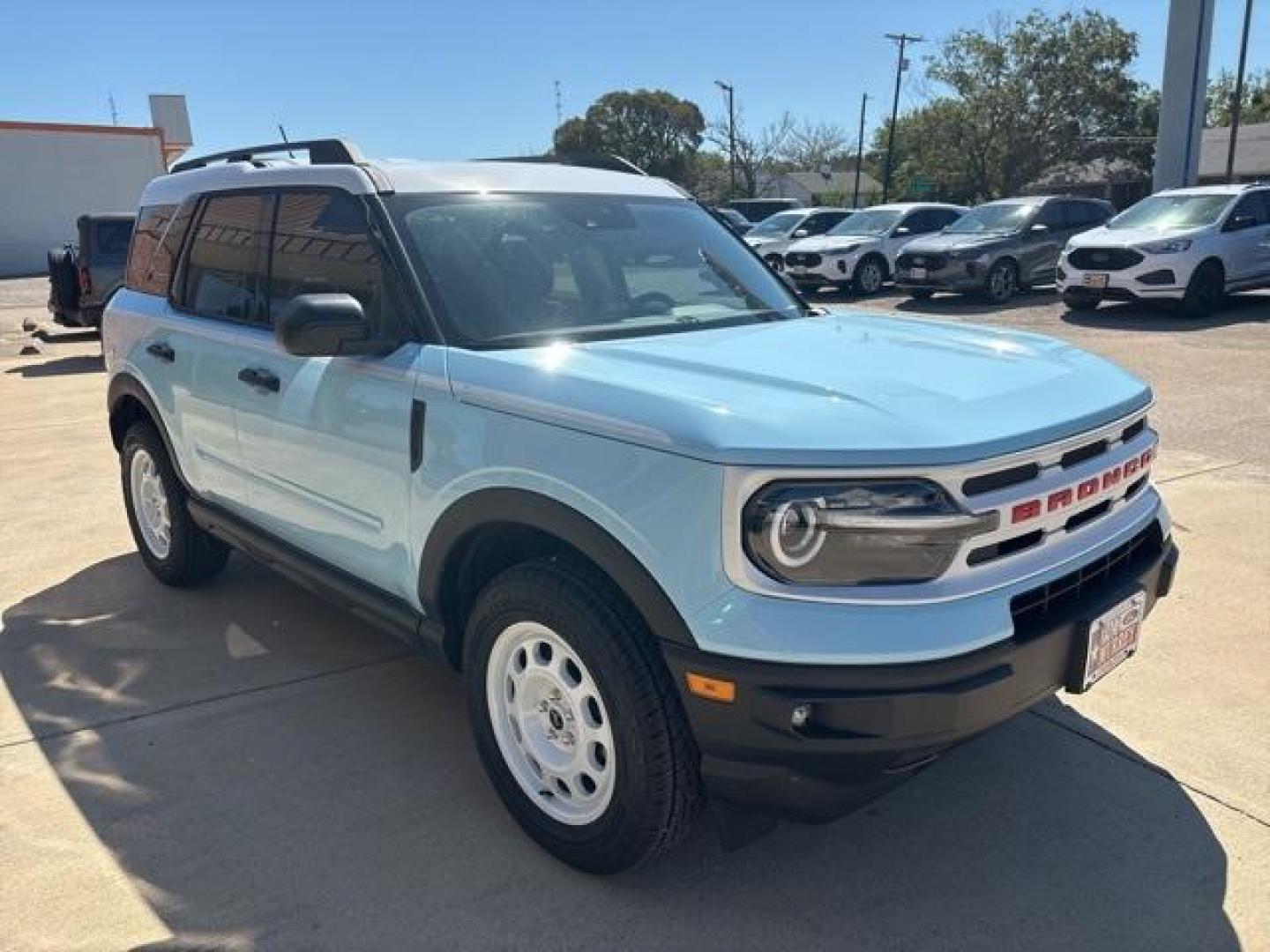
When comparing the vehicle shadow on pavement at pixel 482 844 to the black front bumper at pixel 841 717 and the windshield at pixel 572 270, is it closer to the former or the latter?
the black front bumper at pixel 841 717

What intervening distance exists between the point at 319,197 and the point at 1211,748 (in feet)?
11.3

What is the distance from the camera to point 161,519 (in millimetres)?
5004

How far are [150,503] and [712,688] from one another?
3.79 meters

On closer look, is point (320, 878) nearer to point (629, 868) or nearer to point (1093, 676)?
point (629, 868)

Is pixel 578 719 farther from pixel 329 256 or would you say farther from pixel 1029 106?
pixel 1029 106

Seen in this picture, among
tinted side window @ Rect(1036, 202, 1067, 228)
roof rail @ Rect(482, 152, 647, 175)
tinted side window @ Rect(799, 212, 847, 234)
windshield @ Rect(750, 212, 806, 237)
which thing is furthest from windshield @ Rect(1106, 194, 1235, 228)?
roof rail @ Rect(482, 152, 647, 175)

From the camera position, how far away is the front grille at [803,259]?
63.1ft

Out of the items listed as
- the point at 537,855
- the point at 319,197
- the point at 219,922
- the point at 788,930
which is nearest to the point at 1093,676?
the point at 788,930

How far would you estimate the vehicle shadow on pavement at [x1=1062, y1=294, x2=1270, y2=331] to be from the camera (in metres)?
14.1

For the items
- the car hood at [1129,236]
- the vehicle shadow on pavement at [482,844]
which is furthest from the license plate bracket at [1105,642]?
the car hood at [1129,236]

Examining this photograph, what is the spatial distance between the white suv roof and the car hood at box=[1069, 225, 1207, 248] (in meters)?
12.1

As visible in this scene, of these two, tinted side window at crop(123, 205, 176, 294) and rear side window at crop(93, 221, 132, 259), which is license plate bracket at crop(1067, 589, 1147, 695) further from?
rear side window at crop(93, 221, 132, 259)

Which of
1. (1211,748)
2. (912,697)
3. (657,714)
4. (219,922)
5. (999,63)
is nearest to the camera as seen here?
(912,697)

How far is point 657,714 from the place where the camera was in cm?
246
